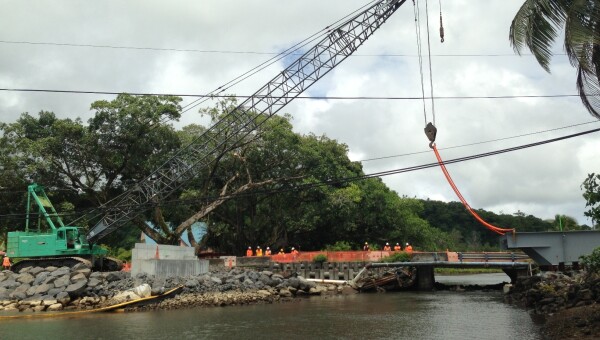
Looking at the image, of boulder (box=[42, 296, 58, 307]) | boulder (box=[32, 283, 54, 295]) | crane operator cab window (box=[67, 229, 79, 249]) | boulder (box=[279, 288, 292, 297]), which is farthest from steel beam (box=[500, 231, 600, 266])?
crane operator cab window (box=[67, 229, 79, 249])

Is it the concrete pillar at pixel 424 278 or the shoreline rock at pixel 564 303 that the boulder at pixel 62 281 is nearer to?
the shoreline rock at pixel 564 303

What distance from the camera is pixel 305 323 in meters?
21.8

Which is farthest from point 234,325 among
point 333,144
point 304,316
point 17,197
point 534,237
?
point 333,144

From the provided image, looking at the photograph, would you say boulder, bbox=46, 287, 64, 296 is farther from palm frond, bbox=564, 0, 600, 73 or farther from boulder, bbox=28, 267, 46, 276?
palm frond, bbox=564, 0, 600, 73

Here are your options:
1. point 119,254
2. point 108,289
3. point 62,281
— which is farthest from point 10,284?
point 119,254

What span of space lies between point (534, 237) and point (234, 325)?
1508 centimetres

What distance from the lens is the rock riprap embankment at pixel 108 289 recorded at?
27.0 metres

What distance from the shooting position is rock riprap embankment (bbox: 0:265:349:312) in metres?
27.0

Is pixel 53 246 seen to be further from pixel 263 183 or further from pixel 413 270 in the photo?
pixel 413 270

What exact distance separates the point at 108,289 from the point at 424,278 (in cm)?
2267

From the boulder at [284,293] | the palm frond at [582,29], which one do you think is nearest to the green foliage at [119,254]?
the boulder at [284,293]

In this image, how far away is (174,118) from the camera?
44.3 metres

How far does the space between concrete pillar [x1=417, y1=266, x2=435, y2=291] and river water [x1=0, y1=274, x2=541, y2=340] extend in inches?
427

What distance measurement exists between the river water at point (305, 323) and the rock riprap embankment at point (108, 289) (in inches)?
73.1
